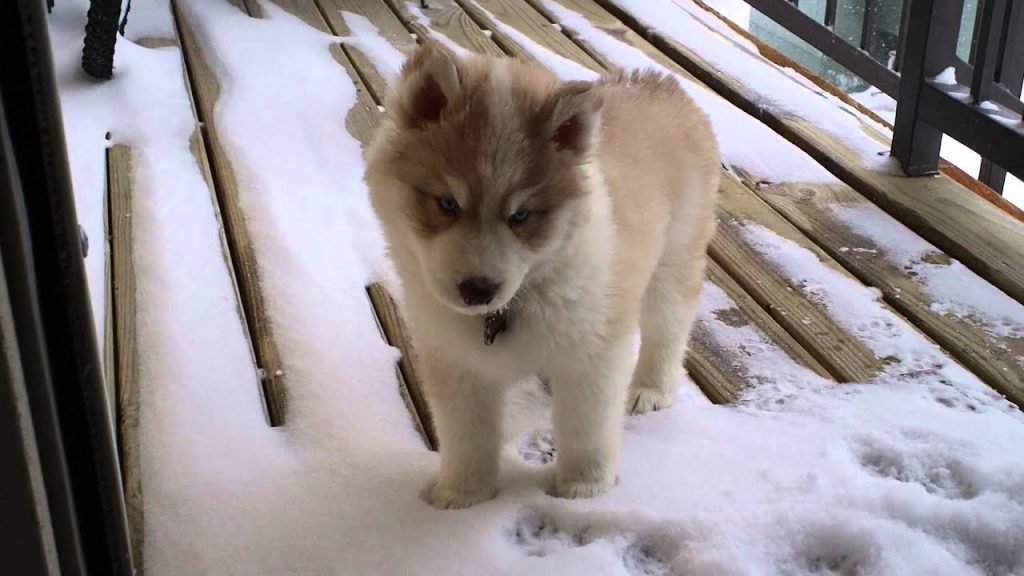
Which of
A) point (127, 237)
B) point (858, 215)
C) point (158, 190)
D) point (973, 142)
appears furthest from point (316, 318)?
point (973, 142)

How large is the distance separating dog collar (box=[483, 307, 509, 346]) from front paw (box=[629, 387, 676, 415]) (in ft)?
1.92

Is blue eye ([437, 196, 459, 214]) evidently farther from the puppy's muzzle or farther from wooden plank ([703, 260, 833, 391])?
wooden plank ([703, 260, 833, 391])

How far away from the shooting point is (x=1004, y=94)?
12.1 ft

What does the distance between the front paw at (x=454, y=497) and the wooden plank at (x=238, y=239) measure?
431 millimetres

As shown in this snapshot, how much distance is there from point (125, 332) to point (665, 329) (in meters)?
1.23

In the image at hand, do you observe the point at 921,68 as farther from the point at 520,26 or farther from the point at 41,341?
the point at 41,341

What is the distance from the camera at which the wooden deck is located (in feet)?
7.47

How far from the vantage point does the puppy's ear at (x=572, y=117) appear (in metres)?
1.52

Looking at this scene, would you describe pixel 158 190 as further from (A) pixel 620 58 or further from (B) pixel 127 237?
(A) pixel 620 58

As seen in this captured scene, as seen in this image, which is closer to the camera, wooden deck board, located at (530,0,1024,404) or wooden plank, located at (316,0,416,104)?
wooden deck board, located at (530,0,1024,404)

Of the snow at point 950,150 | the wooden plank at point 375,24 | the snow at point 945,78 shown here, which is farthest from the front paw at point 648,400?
the snow at point 950,150

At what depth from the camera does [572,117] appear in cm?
156

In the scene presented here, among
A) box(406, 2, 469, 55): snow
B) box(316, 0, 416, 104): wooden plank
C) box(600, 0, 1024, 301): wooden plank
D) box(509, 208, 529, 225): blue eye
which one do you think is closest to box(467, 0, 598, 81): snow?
box(406, 2, 469, 55): snow

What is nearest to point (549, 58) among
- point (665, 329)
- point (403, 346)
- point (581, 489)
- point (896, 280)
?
point (896, 280)
